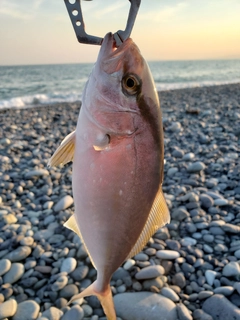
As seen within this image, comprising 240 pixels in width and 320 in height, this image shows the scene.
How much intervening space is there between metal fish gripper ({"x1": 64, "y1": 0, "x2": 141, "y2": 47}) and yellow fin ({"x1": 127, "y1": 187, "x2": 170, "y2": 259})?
81 cm

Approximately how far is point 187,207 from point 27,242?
2181 mm

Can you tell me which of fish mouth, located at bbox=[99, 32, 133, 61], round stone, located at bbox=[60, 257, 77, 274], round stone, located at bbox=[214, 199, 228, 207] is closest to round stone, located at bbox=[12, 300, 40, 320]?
round stone, located at bbox=[60, 257, 77, 274]

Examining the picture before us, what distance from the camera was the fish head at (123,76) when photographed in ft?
5.31

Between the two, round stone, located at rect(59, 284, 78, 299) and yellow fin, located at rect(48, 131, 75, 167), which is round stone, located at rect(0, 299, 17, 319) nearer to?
round stone, located at rect(59, 284, 78, 299)

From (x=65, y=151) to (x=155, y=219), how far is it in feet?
1.97

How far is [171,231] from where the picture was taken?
13.5 ft

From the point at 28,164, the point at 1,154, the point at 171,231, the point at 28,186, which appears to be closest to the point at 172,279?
the point at 171,231

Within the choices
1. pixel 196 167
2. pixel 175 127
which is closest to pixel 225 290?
pixel 196 167

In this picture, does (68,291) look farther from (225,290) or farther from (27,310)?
(225,290)

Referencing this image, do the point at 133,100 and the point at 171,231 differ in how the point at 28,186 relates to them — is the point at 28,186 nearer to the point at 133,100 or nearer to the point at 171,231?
the point at 171,231

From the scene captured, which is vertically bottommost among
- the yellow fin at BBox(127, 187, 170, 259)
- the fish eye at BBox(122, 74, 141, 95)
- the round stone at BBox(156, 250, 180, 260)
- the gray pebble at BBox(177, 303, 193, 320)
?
the round stone at BBox(156, 250, 180, 260)

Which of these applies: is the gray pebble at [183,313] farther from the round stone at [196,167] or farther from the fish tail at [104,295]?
the round stone at [196,167]

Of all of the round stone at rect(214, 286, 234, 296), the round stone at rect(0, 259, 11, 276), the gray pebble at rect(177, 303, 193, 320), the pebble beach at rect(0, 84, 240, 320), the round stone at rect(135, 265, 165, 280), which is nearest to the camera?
the gray pebble at rect(177, 303, 193, 320)

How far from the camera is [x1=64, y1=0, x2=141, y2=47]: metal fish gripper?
1.59 meters
